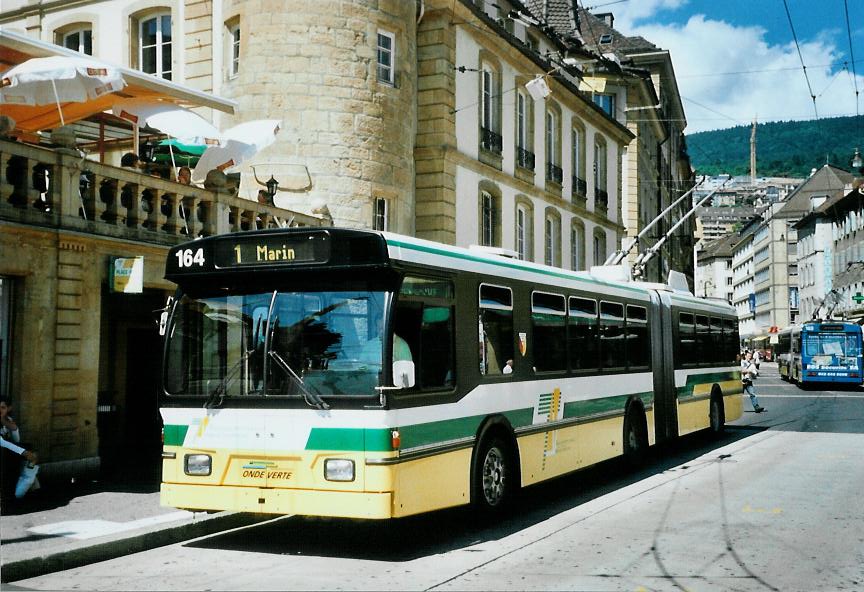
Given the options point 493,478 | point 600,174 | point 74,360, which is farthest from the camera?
point 600,174

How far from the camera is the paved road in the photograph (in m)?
7.58

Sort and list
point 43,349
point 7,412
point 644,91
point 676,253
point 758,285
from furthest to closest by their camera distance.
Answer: point 758,285, point 676,253, point 644,91, point 43,349, point 7,412

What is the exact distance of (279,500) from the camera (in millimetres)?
8430

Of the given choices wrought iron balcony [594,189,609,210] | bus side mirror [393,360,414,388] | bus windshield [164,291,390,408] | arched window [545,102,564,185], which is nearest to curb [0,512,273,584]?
bus windshield [164,291,390,408]

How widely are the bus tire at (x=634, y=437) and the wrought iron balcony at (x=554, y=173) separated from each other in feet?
58.5

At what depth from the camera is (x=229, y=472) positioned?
28.5 ft

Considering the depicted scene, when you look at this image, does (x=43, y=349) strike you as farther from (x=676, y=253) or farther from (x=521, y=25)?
(x=676, y=253)

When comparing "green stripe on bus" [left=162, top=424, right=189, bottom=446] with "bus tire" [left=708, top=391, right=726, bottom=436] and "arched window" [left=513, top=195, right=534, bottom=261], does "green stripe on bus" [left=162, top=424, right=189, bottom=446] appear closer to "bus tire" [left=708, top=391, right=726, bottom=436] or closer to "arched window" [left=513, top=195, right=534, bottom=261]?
"bus tire" [left=708, top=391, right=726, bottom=436]

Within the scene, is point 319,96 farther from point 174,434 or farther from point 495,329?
point 174,434

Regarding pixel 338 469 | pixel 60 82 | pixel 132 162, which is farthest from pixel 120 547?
pixel 132 162

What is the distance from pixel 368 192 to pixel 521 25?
45.0ft

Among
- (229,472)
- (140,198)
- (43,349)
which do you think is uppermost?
(140,198)

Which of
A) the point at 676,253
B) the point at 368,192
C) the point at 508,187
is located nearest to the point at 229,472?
the point at 368,192

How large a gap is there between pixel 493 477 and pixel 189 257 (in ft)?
12.3
